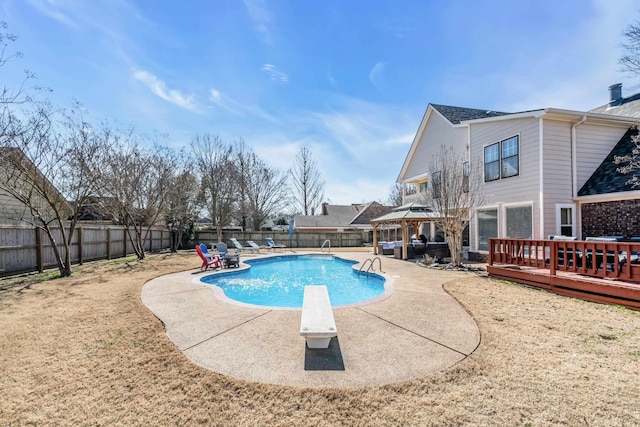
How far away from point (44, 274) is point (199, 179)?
15596 mm

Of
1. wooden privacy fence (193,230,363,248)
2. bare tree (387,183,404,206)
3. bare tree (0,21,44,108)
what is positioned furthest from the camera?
bare tree (387,183,404,206)

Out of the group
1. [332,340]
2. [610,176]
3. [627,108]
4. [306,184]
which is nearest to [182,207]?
[332,340]

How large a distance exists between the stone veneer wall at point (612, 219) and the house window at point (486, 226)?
2.89 metres

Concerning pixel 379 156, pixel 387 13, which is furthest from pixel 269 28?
pixel 379 156

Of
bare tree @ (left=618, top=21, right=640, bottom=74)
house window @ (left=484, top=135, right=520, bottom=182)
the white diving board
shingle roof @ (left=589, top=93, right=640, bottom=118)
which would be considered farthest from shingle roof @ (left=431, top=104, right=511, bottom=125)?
the white diving board

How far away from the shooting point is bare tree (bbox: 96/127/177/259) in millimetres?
13703

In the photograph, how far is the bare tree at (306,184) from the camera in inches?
1517

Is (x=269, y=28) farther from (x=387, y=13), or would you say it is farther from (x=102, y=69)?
(x=102, y=69)

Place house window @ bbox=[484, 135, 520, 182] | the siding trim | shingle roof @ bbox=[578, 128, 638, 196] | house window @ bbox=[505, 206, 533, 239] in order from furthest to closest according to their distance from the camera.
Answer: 1. house window @ bbox=[484, 135, 520, 182]
2. house window @ bbox=[505, 206, 533, 239]
3. the siding trim
4. shingle roof @ bbox=[578, 128, 638, 196]

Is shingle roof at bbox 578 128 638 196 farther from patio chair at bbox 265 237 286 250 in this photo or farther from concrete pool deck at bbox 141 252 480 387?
patio chair at bbox 265 237 286 250

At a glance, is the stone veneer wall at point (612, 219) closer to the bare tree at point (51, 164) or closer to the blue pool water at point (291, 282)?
the blue pool water at point (291, 282)

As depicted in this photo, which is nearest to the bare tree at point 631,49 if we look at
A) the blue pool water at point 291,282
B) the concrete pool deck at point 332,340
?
the concrete pool deck at point 332,340

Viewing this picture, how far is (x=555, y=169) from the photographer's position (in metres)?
10.6

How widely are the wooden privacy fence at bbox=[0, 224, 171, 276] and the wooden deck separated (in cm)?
1589
